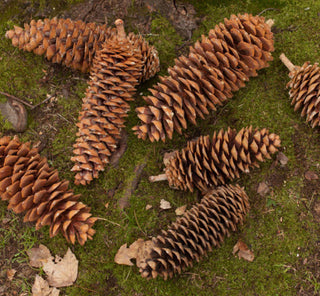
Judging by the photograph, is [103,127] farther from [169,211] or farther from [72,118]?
[169,211]

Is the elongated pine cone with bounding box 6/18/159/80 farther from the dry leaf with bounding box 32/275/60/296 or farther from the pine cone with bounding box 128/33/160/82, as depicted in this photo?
the dry leaf with bounding box 32/275/60/296

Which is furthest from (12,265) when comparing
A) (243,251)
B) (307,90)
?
(307,90)

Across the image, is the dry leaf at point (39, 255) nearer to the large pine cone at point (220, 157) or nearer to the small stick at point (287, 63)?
the large pine cone at point (220, 157)

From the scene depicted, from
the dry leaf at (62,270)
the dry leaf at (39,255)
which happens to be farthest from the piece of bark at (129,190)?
the dry leaf at (39,255)

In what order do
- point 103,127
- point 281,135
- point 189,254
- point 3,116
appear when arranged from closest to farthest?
point 189,254, point 103,127, point 281,135, point 3,116

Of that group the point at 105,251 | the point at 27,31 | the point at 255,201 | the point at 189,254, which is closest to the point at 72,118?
the point at 27,31

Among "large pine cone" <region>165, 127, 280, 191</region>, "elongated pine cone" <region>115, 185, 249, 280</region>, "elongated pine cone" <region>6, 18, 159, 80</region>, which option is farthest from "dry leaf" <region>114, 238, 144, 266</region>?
"elongated pine cone" <region>6, 18, 159, 80</region>
